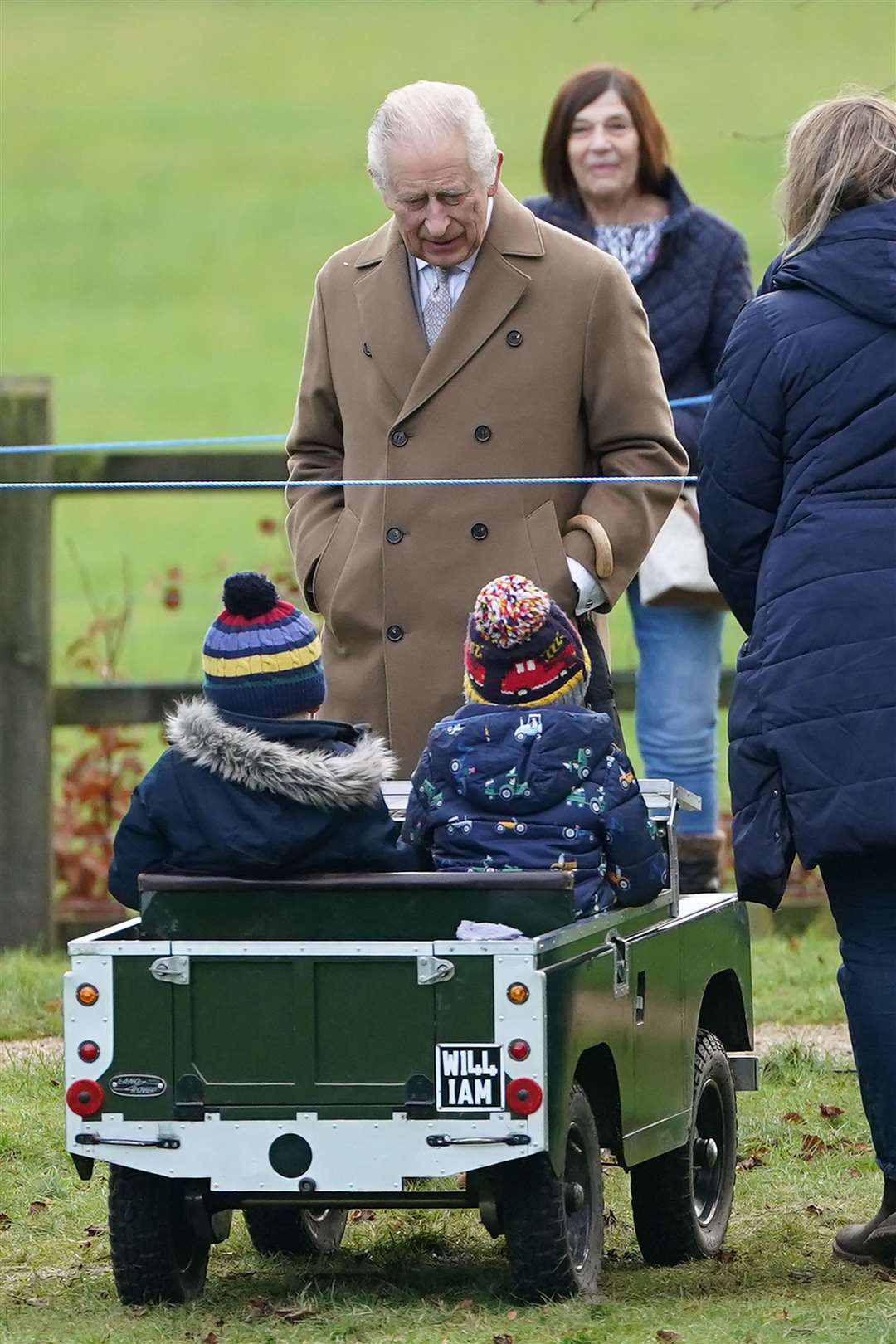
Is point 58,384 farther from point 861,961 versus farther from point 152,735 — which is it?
point 861,961

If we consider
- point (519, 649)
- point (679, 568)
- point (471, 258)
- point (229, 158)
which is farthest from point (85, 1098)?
point (229, 158)

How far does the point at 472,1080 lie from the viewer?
13.7 ft

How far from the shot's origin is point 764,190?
28.5 meters

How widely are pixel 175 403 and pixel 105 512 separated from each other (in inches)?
80.2

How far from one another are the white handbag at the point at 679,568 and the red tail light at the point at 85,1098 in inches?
128

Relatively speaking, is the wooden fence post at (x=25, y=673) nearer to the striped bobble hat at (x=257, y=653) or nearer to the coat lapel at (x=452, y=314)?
the coat lapel at (x=452, y=314)

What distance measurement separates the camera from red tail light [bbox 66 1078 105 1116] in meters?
4.30

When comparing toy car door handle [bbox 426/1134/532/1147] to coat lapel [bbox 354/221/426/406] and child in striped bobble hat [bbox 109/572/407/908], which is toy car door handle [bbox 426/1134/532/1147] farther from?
coat lapel [bbox 354/221/426/406]

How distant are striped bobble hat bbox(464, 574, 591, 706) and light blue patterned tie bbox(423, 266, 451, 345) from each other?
108cm

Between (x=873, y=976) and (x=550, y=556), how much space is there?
1.20 metres

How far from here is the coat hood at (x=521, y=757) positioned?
14.5 ft

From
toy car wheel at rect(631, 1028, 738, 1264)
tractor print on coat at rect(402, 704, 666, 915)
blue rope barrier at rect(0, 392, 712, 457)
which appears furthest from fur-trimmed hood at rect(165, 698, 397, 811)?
blue rope barrier at rect(0, 392, 712, 457)

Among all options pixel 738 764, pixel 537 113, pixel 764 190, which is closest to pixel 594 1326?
pixel 738 764

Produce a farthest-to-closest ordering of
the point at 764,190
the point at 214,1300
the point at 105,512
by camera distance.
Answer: the point at 764,190 → the point at 105,512 → the point at 214,1300
